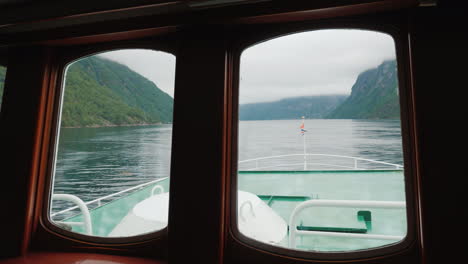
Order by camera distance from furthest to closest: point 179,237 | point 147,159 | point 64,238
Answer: point 147,159 → point 64,238 → point 179,237

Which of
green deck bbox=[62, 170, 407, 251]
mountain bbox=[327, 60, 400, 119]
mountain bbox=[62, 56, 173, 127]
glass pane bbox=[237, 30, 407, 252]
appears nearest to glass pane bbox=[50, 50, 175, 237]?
mountain bbox=[62, 56, 173, 127]

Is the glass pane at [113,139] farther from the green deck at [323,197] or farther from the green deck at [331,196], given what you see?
the green deck at [331,196]

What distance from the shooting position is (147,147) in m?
1.85

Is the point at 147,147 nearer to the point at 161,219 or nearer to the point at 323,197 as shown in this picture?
the point at 161,219

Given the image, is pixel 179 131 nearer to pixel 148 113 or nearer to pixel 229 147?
pixel 229 147

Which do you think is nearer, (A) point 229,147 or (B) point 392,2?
(B) point 392,2

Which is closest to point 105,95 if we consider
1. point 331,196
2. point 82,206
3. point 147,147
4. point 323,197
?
point 147,147

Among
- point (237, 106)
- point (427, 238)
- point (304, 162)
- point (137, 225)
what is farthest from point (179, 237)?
point (427, 238)

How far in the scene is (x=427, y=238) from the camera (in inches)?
43.8

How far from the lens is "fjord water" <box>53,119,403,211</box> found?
166 centimetres

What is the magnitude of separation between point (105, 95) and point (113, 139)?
1.34 feet

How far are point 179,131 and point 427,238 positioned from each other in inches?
55.8

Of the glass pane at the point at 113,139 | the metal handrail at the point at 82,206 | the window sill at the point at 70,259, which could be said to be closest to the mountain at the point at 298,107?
the glass pane at the point at 113,139

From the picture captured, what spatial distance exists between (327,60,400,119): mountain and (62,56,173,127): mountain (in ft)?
4.80
